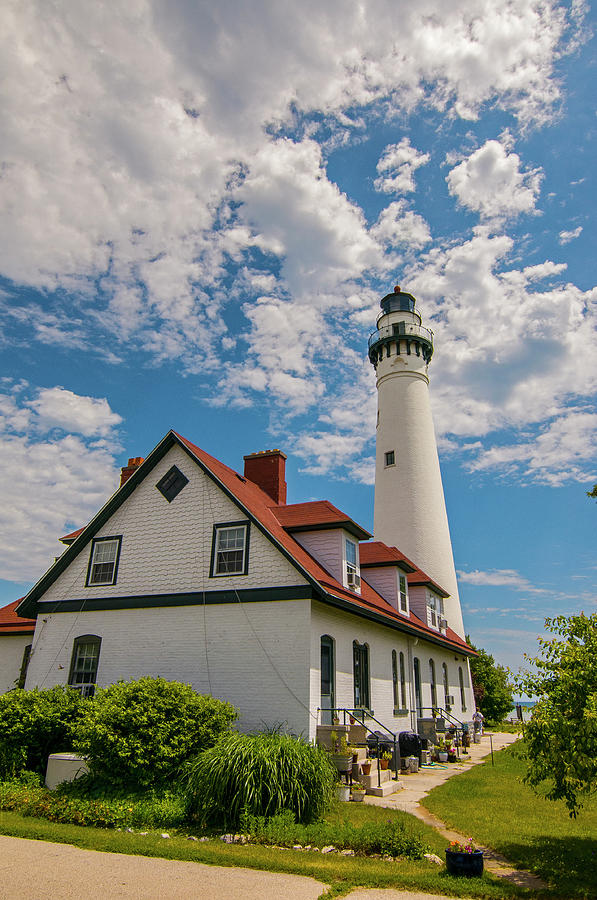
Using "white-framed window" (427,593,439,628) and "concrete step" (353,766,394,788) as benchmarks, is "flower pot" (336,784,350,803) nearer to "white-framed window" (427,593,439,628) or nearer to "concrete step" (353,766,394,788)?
"concrete step" (353,766,394,788)

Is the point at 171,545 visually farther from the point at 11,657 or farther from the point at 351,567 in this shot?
the point at 11,657

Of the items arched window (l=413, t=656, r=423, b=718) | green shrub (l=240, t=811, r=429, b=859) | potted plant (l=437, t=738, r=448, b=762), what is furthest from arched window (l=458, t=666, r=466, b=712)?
green shrub (l=240, t=811, r=429, b=859)

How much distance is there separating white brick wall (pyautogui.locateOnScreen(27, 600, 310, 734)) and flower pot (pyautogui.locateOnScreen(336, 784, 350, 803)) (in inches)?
64.9

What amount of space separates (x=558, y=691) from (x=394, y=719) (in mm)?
11730

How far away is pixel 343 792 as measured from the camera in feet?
38.2

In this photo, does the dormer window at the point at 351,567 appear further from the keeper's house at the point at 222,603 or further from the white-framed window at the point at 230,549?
the white-framed window at the point at 230,549

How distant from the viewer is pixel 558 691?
25.7 ft

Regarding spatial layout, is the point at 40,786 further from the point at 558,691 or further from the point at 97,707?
the point at 558,691

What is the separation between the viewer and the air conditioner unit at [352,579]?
56.3 feet

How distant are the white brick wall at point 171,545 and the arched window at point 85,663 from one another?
4.13 ft

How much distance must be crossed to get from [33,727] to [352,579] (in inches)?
345

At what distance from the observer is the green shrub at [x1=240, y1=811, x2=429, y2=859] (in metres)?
7.98

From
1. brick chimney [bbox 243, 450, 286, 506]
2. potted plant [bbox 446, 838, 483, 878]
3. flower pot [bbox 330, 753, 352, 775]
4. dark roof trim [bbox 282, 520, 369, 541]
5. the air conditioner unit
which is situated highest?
brick chimney [bbox 243, 450, 286, 506]

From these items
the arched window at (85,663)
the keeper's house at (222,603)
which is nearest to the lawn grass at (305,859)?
the keeper's house at (222,603)
